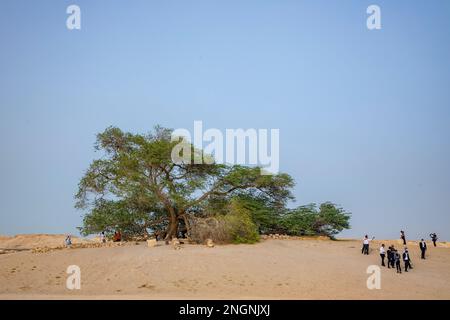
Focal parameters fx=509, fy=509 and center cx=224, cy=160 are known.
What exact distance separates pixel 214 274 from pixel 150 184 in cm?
1281

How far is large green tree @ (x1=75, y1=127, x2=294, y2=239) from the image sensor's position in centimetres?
3412

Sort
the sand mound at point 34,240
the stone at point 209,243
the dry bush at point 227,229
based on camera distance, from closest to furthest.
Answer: the stone at point 209,243 → the dry bush at point 227,229 → the sand mound at point 34,240

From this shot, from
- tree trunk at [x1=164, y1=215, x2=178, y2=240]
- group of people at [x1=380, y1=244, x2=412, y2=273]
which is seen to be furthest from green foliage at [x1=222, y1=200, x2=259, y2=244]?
group of people at [x1=380, y1=244, x2=412, y2=273]

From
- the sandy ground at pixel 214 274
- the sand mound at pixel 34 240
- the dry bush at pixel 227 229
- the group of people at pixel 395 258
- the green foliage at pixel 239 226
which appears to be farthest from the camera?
the sand mound at pixel 34 240

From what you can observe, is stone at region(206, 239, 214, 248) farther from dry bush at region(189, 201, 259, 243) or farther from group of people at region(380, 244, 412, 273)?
group of people at region(380, 244, 412, 273)

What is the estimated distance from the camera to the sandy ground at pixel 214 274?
20.2 m

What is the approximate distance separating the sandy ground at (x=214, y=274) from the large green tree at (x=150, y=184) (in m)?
4.96

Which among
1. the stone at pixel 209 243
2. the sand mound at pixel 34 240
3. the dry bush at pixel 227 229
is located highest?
the dry bush at pixel 227 229

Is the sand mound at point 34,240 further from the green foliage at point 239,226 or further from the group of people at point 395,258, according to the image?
the group of people at point 395,258

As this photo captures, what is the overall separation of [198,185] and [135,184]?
4249 millimetres

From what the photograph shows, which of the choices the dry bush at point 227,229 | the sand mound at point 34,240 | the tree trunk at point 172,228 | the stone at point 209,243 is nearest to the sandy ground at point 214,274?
the stone at point 209,243

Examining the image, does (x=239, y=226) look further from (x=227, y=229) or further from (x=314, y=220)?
(x=314, y=220)

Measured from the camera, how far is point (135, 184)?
110ft

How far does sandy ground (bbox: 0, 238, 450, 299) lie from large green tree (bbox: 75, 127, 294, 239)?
4956 mm
